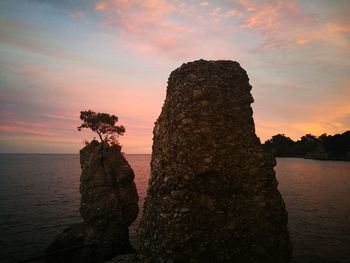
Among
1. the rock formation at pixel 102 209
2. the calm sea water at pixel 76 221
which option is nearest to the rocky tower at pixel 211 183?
the rock formation at pixel 102 209

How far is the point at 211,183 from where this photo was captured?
37.5ft

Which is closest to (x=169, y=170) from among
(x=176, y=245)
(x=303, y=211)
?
(x=176, y=245)

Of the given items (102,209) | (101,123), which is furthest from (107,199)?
(101,123)

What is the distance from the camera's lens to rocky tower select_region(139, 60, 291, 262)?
10531mm

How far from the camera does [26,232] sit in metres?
39.4

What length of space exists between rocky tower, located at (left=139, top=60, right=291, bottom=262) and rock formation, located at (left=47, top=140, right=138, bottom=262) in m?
17.0

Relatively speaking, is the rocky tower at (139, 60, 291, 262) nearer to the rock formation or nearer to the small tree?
the rock formation

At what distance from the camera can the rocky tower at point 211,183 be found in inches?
415

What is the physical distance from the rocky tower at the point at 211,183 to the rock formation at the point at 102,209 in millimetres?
17033

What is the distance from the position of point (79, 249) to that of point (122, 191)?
22.2ft

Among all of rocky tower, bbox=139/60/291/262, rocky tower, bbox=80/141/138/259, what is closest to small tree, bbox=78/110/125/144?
rocky tower, bbox=80/141/138/259

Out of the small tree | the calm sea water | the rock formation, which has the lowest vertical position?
the calm sea water

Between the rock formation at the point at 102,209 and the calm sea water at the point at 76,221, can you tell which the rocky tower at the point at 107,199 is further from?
the calm sea water at the point at 76,221

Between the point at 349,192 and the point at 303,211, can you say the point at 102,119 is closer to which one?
the point at 303,211
